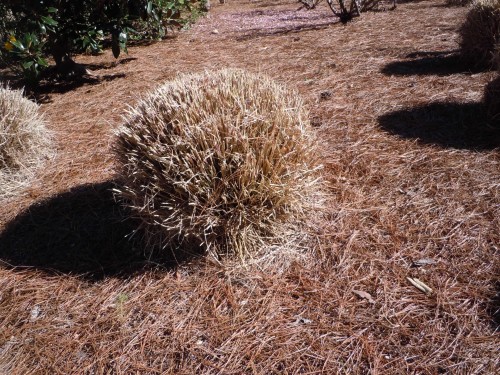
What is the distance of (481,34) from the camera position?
3920 millimetres

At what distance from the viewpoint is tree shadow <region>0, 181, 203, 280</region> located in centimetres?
213

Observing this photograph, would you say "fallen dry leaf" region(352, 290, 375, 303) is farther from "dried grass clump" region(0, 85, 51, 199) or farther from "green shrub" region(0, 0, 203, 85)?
"green shrub" region(0, 0, 203, 85)

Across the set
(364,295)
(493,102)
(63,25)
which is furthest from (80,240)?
(63,25)

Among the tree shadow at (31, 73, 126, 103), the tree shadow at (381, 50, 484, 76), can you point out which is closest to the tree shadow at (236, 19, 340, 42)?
the tree shadow at (31, 73, 126, 103)

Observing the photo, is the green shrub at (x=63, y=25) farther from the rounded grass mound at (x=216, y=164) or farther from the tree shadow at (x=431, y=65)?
the tree shadow at (x=431, y=65)

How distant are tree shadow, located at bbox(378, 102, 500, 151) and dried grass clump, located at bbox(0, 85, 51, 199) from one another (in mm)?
3118

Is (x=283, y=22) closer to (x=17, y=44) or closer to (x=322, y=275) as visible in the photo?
A: (x=17, y=44)

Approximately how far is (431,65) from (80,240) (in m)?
4.21

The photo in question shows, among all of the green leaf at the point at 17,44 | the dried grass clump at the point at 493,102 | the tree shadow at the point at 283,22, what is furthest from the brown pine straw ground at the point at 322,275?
the tree shadow at the point at 283,22

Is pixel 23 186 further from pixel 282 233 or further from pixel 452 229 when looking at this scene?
pixel 452 229

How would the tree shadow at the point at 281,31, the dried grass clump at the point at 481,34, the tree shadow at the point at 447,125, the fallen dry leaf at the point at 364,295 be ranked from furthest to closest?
the tree shadow at the point at 281,31 < the dried grass clump at the point at 481,34 < the tree shadow at the point at 447,125 < the fallen dry leaf at the point at 364,295

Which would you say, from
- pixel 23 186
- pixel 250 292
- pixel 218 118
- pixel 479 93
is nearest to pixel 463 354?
pixel 250 292

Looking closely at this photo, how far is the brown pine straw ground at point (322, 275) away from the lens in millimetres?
1595

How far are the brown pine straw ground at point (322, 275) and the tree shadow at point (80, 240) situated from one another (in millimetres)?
10
